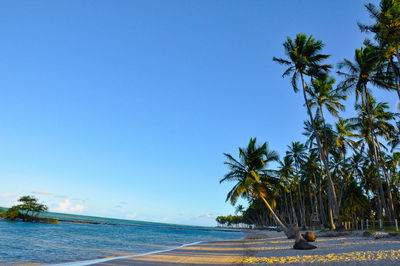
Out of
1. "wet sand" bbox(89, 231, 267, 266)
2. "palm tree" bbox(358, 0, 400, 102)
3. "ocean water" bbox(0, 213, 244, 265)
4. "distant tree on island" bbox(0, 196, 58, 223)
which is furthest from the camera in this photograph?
"distant tree on island" bbox(0, 196, 58, 223)

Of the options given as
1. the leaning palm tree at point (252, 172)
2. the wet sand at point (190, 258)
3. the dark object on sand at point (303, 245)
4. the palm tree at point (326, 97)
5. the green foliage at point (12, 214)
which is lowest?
the green foliage at point (12, 214)

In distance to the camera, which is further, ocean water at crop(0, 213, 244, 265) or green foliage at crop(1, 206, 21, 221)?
green foliage at crop(1, 206, 21, 221)

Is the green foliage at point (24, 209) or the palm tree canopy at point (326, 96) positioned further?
the green foliage at point (24, 209)

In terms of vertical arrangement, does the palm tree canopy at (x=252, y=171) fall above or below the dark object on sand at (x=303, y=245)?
above

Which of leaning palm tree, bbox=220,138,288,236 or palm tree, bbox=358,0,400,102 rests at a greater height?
palm tree, bbox=358,0,400,102

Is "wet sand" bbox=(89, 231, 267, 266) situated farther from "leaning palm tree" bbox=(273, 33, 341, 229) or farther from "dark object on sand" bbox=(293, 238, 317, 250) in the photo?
"leaning palm tree" bbox=(273, 33, 341, 229)

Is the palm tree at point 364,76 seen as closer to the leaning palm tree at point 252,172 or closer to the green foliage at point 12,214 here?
the leaning palm tree at point 252,172

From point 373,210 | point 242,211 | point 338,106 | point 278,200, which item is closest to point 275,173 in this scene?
point 338,106

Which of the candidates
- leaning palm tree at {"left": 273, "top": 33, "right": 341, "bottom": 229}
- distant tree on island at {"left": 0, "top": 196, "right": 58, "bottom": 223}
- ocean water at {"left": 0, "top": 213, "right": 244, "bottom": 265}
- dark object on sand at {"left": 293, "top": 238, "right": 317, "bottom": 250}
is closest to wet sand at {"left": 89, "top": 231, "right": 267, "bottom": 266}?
dark object on sand at {"left": 293, "top": 238, "right": 317, "bottom": 250}

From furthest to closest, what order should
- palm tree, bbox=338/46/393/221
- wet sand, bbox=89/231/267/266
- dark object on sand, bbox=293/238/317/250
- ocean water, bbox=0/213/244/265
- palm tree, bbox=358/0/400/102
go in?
palm tree, bbox=338/46/393/221 → palm tree, bbox=358/0/400/102 → ocean water, bbox=0/213/244/265 → dark object on sand, bbox=293/238/317/250 → wet sand, bbox=89/231/267/266

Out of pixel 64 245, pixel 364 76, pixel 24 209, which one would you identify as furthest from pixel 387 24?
pixel 24 209

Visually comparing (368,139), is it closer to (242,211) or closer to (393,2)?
(393,2)

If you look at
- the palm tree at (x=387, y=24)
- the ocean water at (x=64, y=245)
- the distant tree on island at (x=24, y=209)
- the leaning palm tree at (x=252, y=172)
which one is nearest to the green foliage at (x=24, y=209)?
the distant tree on island at (x=24, y=209)

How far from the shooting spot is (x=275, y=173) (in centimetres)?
2248
